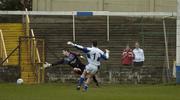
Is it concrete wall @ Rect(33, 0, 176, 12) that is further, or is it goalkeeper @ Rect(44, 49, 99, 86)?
concrete wall @ Rect(33, 0, 176, 12)

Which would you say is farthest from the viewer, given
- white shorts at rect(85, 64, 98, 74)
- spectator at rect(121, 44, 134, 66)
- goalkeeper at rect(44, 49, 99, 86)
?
spectator at rect(121, 44, 134, 66)

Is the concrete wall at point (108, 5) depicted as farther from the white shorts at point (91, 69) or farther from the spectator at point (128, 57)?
the white shorts at point (91, 69)

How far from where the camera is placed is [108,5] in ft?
168

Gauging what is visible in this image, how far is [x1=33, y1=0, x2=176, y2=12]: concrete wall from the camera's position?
5062 cm

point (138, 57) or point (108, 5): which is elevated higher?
point (108, 5)

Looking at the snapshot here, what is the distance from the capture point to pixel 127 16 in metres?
43.6

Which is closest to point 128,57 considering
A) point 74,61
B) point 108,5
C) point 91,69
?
point 74,61

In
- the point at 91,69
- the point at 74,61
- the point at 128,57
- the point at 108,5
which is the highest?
the point at 108,5

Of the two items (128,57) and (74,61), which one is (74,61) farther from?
(128,57)

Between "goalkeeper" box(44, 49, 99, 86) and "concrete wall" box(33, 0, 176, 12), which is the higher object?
"concrete wall" box(33, 0, 176, 12)

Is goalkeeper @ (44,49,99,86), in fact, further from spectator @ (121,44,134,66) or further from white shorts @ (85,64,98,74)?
white shorts @ (85,64,98,74)

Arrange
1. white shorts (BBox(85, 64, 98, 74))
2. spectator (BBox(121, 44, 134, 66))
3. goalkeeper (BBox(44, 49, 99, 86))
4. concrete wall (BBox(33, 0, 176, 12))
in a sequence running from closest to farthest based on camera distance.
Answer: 1. white shorts (BBox(85, 64, 98, 74))
2. goalkeeper (BBox(44, 49, 99, 86))
3. spectator (BBox(121, 44, 134, 66))
4. concrete wall (BBox(33, 0, 176, 12))

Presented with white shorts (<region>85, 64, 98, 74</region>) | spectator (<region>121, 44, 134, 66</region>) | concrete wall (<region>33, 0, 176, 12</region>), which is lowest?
white shorts (<region>85, 64, 98, 74</region>)

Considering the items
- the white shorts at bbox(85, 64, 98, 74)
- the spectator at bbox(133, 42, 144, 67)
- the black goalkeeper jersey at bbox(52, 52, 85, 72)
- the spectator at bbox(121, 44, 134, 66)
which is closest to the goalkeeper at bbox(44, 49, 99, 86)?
the black goalkeeper jersey at bbox(52, 52, 85, 72)
